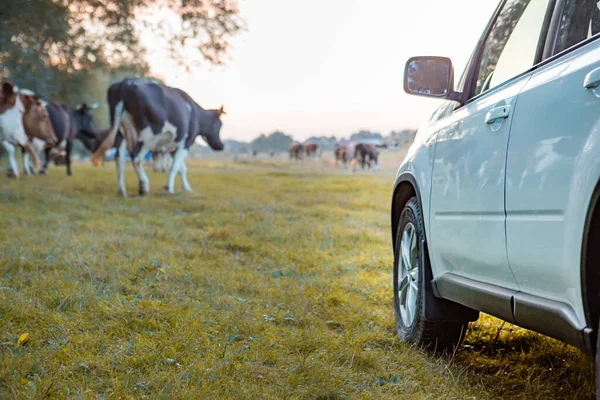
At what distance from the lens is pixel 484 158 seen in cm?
280

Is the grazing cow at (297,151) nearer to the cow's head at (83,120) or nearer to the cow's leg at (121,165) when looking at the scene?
the cow's head at (83,120)

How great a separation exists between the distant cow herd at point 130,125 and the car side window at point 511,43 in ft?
34.0

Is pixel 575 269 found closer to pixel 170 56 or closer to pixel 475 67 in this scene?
pixel 475 67

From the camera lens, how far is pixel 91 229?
7883 mm

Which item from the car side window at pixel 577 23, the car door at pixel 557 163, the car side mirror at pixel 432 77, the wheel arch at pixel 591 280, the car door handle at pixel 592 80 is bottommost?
the wheel arch at pixel 591 280

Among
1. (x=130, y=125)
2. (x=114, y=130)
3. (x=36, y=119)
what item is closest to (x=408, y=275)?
A: (x=130, y=125)

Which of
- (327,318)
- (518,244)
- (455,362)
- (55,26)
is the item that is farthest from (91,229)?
Result: (55,26)

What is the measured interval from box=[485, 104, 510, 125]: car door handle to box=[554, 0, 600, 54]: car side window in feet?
0.99

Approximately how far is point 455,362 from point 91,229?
565cm

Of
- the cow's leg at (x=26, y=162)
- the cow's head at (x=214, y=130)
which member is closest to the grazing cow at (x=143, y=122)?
the cow's head at (x=214, y=130)

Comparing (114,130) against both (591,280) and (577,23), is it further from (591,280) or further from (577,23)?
(591,280)

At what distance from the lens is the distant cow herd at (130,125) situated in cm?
1297

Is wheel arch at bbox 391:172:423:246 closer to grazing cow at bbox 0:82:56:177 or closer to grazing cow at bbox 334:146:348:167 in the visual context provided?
grazing cow at bbox 0:82:56:177

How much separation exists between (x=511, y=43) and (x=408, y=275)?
1588mm
